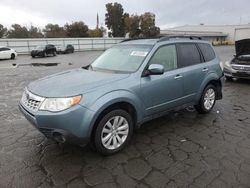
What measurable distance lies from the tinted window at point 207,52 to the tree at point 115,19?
53265mm

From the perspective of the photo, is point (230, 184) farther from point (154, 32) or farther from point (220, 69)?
point (154, 32)

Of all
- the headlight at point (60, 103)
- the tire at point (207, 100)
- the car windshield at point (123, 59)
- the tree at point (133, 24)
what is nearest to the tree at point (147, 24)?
the tree at point (133, 24)

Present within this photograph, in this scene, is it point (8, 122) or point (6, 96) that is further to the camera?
point (6, 96)

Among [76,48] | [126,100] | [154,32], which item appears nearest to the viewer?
[126,100]

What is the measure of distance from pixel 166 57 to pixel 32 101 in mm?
2459

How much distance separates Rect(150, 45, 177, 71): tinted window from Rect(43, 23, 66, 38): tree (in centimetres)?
5555

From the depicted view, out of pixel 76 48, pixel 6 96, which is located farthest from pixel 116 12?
pixel 6 96

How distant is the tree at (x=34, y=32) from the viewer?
6119cm

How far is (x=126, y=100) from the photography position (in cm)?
338

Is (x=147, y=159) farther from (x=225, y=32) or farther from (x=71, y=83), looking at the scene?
(x=225, y=32)

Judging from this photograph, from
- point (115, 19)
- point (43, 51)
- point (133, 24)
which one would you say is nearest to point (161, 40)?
point (43, 51)

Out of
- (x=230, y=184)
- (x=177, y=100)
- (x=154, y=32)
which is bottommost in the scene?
(x=230, y=184)

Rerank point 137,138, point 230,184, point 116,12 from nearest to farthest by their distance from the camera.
Result: 1. point 230,184
2. point 137,138
3. point 116,12

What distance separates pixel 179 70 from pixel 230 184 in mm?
2221
